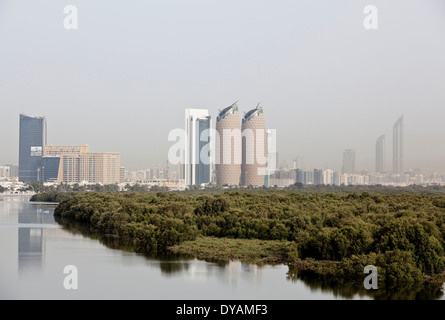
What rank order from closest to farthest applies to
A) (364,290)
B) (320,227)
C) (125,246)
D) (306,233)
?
(364,290) → (306,233) → (320,227) → (125,246)

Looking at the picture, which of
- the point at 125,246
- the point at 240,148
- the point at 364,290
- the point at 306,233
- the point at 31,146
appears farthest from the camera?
the point at 31,146

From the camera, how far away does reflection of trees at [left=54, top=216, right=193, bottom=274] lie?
18672 mm

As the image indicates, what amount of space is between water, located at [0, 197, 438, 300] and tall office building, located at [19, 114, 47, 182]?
11566 centimetres

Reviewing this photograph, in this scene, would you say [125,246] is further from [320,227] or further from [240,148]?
[240,148]

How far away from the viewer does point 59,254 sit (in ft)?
71.0

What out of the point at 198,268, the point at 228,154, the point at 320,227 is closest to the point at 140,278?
the point at 198,268

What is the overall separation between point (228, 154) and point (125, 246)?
77.3 m

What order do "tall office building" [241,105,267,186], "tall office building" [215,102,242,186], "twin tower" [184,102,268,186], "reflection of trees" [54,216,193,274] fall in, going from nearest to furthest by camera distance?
A: "reflection of trees" [54,216,193,274]
"tall office building" [241,105,267,186]
"twin tower" [184,102,268,186]
"tall office building" [215,102,242,186]

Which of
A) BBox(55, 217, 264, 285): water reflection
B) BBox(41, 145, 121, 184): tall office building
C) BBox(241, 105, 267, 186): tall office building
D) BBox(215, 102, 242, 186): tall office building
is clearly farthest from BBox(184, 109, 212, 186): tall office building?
BBox(55, 217, 264, 285): water reflection

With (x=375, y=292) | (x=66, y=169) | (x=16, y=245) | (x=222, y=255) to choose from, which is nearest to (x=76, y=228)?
(x=16, y=245)

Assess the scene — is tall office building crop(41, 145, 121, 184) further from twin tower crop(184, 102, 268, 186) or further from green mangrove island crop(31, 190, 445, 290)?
green mangrove island crop(31, 190, 445, 290)

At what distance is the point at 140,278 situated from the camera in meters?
16.9

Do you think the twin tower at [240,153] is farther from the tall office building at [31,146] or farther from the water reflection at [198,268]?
the water reflection at [198,268]

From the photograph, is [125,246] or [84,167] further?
[84,167]
